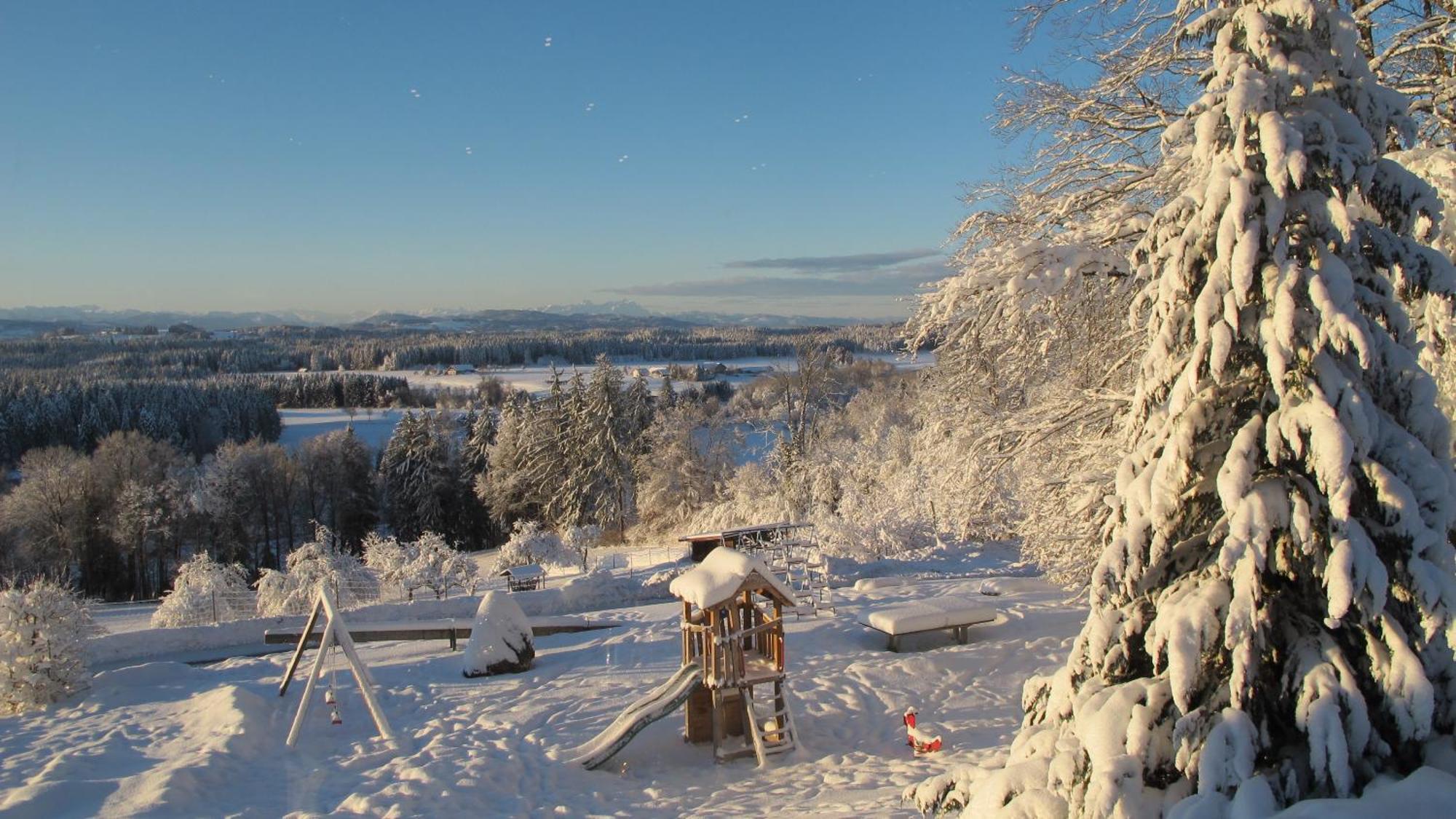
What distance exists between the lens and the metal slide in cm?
1038

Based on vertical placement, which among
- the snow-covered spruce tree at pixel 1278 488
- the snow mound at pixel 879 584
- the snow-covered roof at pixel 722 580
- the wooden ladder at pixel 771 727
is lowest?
the snow mound at pixel 879 584

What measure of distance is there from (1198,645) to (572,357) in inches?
6001

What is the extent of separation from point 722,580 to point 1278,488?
8.11 metres

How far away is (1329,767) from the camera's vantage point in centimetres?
347

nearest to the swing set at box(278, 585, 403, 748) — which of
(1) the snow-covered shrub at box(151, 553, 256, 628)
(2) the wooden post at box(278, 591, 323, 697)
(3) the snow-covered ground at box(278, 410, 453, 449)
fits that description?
(2) the wooden post at box(278, 591, 323, 697)

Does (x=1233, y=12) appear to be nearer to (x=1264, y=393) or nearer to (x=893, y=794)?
(x=1264, y=393)

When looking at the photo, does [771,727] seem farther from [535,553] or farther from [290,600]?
[535,553]

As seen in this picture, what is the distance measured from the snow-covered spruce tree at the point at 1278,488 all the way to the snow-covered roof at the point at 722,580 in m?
6.99

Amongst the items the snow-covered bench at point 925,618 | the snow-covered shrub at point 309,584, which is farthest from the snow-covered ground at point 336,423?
the snow-covered bench at point 925,618

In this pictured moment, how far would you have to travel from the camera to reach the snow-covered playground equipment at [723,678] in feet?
35.2

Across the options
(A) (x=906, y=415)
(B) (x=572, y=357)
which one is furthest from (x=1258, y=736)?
(B) (x=572, y=357)

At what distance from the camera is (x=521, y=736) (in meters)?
11.5

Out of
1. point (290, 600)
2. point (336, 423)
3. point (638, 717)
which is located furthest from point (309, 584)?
point (336, 423)

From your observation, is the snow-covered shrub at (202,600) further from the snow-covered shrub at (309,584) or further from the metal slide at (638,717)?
the metal slide at (638,717)
